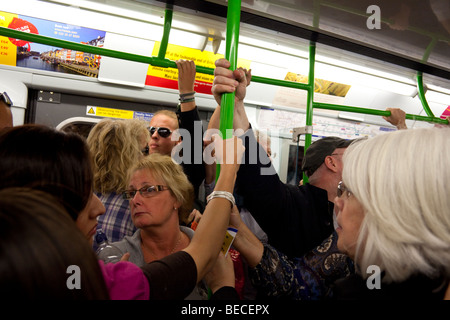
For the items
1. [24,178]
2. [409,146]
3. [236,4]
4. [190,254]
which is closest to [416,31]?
[236,4]

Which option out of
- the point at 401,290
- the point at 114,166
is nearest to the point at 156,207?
the point at 114,166

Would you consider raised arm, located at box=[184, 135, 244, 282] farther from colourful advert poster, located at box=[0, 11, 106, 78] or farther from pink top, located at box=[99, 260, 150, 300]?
colourful advert poster, located at box=[0, 11, 106, 78]

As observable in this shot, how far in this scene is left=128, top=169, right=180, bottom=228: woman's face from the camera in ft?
6.21

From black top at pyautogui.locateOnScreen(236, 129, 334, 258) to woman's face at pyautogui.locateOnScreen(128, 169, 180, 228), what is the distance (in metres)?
0.46

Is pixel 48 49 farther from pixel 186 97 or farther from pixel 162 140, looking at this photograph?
pixel 186 97

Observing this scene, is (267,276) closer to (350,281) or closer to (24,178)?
(350,281)

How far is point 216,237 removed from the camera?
1242mm

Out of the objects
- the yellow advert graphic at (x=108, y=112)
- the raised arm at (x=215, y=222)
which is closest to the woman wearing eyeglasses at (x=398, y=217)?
the raised arm at (x=215, y=222)

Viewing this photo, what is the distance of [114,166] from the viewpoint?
80.7 inches

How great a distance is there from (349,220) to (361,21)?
1409mm

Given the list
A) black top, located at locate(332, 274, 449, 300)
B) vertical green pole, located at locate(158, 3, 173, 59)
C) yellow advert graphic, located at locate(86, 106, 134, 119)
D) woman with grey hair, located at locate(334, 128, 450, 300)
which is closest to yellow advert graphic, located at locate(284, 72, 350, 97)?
yellow advert graphic, located at locate(86, 106, 134, 119)

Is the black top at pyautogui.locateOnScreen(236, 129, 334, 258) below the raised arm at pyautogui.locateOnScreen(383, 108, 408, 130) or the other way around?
below

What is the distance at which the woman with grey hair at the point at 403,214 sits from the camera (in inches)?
35.6

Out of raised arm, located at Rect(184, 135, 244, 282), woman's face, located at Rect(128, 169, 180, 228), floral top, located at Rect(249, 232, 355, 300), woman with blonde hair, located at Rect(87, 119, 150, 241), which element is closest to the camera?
raised arm, located at Rect(184, 135, 244, 282)
